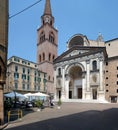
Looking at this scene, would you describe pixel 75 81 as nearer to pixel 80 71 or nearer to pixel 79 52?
pixel 80 71

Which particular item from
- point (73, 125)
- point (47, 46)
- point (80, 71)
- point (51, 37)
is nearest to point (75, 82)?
point (80, 71)

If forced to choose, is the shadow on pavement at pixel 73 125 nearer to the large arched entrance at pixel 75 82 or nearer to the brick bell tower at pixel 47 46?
the large arched entrance at pixel 75 82

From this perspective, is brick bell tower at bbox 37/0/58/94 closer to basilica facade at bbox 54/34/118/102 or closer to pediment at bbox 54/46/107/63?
basilica facade at bbox 54/34/118/102

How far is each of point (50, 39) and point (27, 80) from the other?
2221 centimetres

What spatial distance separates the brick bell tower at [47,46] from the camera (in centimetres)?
6812

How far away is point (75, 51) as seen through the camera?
180ft

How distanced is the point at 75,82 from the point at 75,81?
320 millimetres

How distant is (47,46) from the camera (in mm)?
70625

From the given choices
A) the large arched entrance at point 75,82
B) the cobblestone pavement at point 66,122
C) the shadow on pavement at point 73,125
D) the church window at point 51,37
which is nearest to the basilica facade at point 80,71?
the large arched entrance at point 75,82

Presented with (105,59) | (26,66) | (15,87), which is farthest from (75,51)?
(15,87)

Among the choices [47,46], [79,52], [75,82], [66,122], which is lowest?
[66,122]

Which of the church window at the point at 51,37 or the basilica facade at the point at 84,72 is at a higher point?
the church window at the point at 51,37

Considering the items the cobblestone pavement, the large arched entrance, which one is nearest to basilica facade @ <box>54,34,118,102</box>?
the large arched entrance

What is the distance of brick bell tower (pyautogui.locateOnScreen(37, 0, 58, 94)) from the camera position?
68125 millimetres
